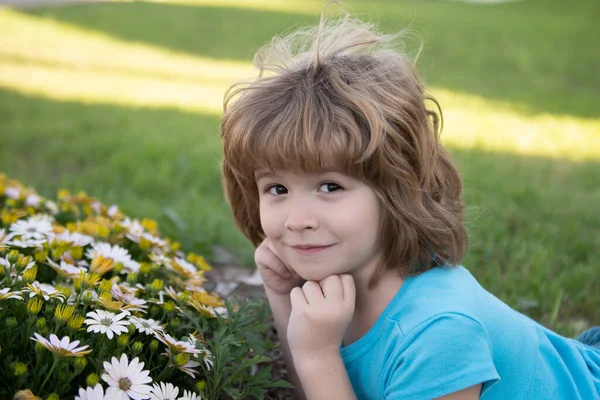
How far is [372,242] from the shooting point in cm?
193

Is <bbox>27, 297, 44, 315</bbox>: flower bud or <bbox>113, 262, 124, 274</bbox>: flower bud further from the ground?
<bbox>27, 297, 44, 315</bbox>: flower bud

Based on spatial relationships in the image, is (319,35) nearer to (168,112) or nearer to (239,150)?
(239,150)

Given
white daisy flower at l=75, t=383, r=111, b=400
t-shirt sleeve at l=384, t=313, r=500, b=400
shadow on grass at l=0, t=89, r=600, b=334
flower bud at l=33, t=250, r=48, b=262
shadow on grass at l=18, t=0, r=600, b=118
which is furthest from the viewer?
shadow on grass at l=18, t=0, r=600, b=118

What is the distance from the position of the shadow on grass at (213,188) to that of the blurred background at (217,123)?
1 cm

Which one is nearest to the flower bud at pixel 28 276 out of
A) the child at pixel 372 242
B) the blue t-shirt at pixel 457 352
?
the child at pixel 372 242

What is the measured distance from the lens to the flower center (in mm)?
1536

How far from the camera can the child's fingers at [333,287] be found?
1.87 meters

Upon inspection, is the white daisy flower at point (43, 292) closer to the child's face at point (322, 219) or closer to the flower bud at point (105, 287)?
the flower bud at point (105, 287)

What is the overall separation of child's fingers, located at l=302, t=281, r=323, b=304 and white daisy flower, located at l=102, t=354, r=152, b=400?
52 centimetres

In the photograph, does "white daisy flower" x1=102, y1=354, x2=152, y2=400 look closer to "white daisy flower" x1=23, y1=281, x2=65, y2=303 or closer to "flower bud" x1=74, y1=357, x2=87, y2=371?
"flower bud" x1=74, y1=357, x2=87, y2=371

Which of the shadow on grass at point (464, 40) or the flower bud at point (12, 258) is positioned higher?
the flower bud at point (12, 258)

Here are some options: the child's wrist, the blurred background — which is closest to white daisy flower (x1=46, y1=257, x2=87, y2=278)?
the child's wrist

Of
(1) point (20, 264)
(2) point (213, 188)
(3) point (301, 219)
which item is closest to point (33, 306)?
(1) point (20, 264)

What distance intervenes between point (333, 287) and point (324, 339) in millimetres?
141
